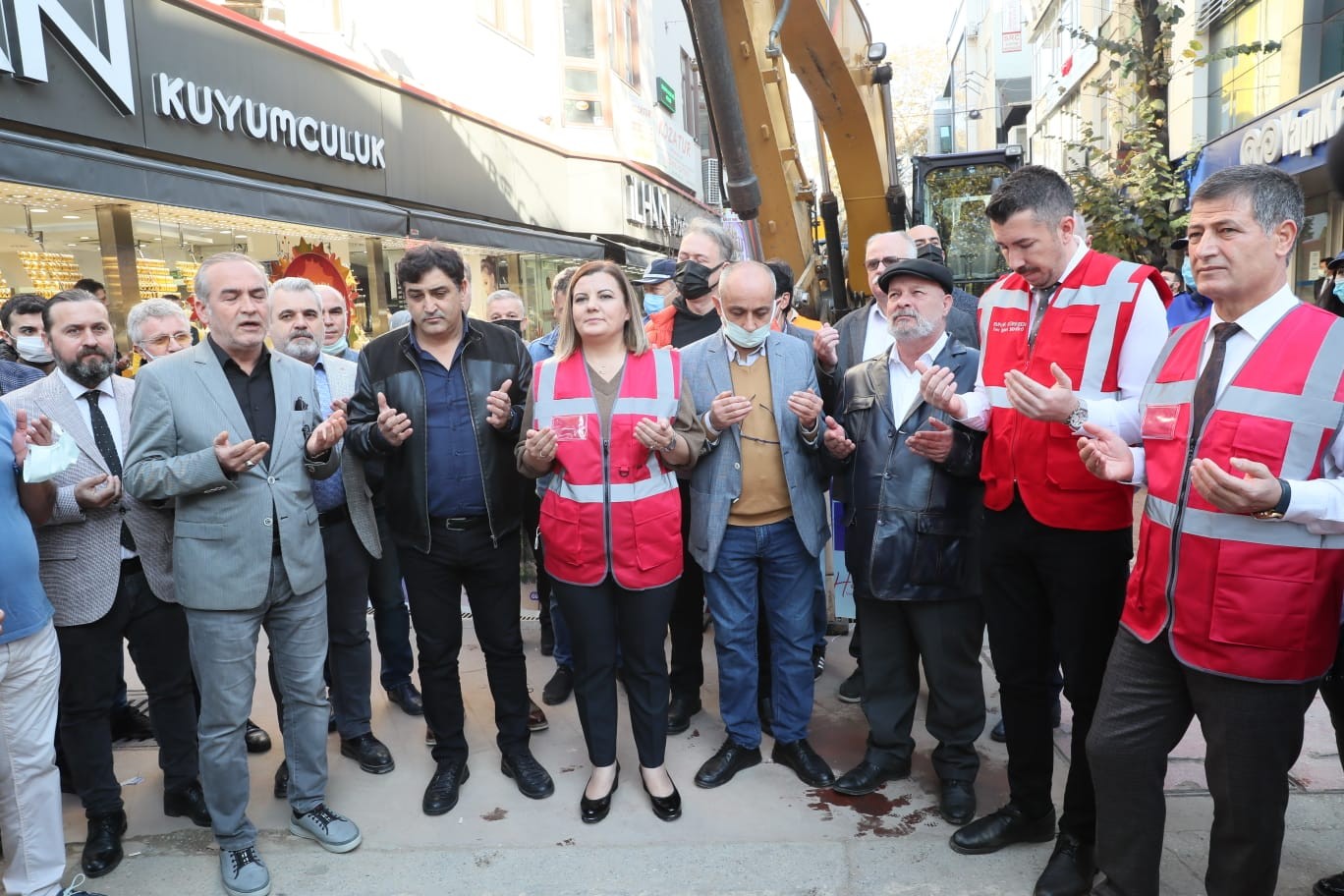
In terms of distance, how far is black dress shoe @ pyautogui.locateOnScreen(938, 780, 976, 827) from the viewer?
3.37 meters

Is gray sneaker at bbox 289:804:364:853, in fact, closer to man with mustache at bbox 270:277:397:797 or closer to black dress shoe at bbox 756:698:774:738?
man with mustache at bbox 270:277:397:797

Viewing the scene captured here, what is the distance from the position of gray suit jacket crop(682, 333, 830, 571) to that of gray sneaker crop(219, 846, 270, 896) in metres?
1.92

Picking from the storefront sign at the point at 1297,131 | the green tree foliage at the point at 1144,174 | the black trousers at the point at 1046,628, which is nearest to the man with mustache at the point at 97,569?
the black trousers at the point at 1046,628

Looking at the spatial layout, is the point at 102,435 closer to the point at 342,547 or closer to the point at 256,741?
the point at 342,547

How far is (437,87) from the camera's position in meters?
12.6

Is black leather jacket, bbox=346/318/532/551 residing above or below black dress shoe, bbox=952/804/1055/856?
above

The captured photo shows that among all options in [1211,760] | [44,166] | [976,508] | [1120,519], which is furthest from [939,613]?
[44,166]

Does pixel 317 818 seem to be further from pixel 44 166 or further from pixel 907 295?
pixel 44 166

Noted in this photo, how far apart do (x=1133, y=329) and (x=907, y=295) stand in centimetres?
86

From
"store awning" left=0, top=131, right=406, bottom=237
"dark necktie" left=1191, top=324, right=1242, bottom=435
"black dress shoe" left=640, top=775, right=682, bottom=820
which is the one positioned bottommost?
"black dress shoe" left=640, top=775, right=682, bottom=820

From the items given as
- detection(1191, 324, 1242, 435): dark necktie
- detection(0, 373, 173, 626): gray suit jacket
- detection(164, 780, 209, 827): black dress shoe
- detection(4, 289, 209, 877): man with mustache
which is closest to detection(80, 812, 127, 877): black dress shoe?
detection(4, 289, 209, 877): man with mustache

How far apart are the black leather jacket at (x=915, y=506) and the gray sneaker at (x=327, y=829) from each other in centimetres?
212

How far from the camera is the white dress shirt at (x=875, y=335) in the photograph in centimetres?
447

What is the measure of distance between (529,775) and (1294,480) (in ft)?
9.42
